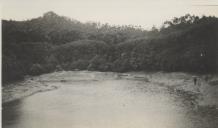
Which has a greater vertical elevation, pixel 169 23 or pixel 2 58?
pixel 169 23

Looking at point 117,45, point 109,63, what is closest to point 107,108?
point 109,63

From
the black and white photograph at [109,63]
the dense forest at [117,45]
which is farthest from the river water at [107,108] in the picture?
the dense forest at [117,45]

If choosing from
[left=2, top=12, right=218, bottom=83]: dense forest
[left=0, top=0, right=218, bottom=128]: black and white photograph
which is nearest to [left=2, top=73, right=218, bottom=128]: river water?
[left=0, top=0, right=218, bottom=128]: black and white photograph

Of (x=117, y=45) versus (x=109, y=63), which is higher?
(x=117, y=45)

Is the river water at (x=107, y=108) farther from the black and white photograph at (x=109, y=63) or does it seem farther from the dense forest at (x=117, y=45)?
the dense forest at (x=117, y=45)

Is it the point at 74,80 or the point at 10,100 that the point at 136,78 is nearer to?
the point at 74,80

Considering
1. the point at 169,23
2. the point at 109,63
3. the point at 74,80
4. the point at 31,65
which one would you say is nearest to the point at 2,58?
the point at 31,65

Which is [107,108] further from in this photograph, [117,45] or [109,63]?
[117,45]
